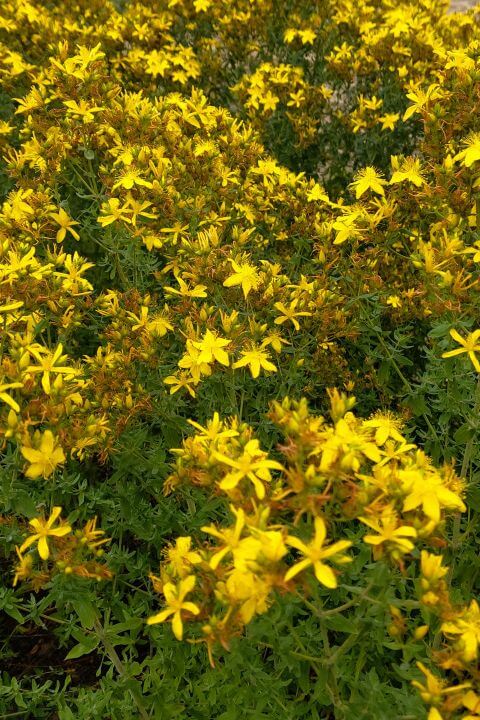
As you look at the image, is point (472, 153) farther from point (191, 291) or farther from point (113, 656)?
point (113, 656)

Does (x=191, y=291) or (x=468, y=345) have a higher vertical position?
(x=468, y=345)

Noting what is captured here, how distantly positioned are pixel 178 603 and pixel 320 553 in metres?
0.35

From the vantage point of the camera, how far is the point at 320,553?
1306 mm

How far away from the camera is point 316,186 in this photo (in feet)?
9.54

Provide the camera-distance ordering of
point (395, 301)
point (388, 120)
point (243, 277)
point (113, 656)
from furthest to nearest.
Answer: point (388, 120)
point (395, 301)
point (243, 277)
point (113, 656)

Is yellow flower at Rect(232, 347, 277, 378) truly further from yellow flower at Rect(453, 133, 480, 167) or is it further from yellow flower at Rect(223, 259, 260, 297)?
yellow flower at Rect(453, 133, 480, 167)

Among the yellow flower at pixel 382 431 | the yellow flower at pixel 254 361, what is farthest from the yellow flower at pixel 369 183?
the yellow flower at pixel 382 431

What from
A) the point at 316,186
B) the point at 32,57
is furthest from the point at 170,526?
the point at 32,57

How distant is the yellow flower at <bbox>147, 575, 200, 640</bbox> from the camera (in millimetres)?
1390

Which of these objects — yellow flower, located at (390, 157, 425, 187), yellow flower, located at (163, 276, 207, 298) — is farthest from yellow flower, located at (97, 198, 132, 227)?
yellow flower, located at (390, 157, 425, 187)

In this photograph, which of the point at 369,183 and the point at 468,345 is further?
the point at 369,183

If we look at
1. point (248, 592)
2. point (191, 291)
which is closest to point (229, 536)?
point (248, 592)

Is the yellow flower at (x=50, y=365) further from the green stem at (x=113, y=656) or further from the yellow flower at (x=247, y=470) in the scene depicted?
the green stem at (x=113, y=656)

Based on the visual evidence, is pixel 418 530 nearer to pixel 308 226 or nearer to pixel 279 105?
pixel 308 226
